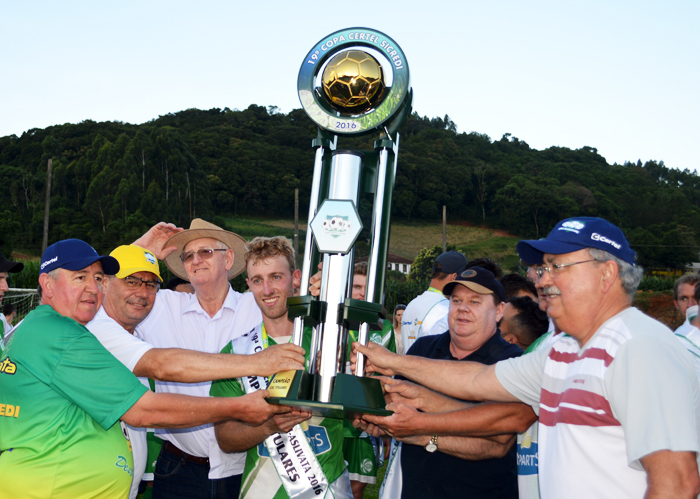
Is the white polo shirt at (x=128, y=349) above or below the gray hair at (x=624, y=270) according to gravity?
below

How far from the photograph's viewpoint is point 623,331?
223 cm

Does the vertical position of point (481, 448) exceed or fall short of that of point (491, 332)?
it falls short

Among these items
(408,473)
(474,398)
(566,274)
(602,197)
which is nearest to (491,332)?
(474,398)

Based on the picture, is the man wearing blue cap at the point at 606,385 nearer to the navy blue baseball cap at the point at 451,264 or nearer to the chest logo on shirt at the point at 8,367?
the chest logo on shirt at the point at 8,367

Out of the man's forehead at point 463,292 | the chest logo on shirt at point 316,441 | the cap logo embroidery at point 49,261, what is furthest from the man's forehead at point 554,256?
the cap logo embroidery at point 49,261

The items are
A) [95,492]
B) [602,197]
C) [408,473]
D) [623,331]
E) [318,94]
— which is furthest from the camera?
[602,197]

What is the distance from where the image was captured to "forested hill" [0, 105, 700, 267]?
60.6m

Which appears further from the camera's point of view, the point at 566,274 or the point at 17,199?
the point at 17,199

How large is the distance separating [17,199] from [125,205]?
1058 cm

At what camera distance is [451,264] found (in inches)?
266

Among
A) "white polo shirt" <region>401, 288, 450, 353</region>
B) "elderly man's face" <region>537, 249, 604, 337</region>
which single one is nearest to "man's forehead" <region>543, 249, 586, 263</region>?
"elderly man's face" <region>537, 249, 604, 337</region>

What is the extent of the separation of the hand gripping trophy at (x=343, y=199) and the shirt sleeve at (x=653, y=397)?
1.08m

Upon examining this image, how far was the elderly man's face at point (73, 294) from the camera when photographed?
3.04 m

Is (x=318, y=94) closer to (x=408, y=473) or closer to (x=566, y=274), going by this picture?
(x=566, y=274)
